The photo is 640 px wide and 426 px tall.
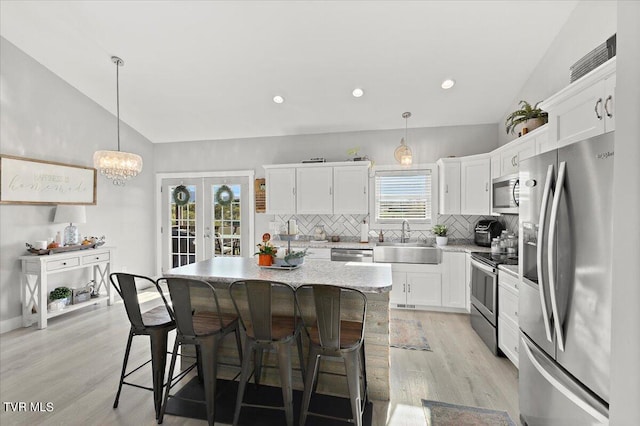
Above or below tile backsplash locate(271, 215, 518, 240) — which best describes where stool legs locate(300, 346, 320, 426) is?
below

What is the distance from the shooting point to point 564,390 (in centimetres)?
156

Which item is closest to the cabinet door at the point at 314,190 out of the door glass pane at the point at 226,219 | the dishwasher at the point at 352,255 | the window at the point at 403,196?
the dishwasher at the point at 352,255

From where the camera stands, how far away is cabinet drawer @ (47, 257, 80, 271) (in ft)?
12.8

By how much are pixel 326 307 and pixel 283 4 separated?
286cm

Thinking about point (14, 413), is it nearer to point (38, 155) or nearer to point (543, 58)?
point (38, 155)

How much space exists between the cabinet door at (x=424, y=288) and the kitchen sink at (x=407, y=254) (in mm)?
192

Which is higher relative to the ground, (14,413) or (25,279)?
(25,279)

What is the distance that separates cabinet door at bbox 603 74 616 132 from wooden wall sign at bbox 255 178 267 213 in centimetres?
463

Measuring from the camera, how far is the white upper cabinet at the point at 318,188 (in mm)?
4914

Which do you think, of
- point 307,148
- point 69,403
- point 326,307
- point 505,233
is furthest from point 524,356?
point 307,148

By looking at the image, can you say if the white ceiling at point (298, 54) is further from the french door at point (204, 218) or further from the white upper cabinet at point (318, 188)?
the french door at point (204, 218)

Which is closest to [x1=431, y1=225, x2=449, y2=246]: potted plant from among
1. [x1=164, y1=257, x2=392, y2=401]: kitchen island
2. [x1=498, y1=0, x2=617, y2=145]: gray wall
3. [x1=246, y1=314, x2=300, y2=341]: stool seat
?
[x1=498, y1=0, x2=617, y2=145]: gray wall

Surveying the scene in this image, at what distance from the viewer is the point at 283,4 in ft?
10.0

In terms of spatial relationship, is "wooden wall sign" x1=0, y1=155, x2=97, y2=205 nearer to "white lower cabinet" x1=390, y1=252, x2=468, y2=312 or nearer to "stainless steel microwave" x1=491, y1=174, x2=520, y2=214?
"white lower cabinet" x1=390, y1=252, x2=468, y2=312
